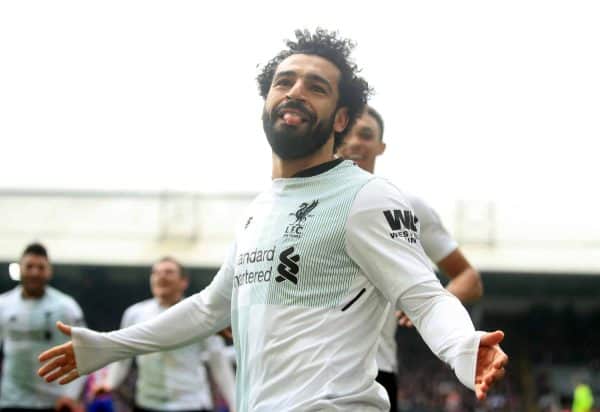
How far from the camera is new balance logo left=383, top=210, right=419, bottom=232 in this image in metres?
3.30

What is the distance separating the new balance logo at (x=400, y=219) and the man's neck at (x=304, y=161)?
0.45 meters

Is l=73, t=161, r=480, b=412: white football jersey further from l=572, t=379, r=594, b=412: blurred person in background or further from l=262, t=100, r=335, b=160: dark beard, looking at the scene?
l=572, t=379, r=594, b=412: blurred person in background

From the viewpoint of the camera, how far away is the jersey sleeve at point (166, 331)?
383 cm

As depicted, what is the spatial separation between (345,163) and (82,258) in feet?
86.3

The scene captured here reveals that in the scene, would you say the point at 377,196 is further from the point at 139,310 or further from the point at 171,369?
the point at 139,310

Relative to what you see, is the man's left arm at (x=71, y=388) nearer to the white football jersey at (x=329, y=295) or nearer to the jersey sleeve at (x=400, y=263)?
the white football jersey at (x=329, y=295)

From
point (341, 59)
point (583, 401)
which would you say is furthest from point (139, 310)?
point (583, 401)

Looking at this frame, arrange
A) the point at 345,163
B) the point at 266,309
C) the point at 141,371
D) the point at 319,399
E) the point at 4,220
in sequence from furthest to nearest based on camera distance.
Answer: the point at 4,220 < the point at 141,371 < the point at 345,163 < the point at 266,309 < the point at 319,399

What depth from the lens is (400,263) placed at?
3225mm

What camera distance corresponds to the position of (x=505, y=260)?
28.4 m

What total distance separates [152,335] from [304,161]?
2.98ft

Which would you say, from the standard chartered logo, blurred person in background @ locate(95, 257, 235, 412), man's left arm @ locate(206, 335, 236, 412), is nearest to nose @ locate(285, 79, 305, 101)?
the standard chartered logo

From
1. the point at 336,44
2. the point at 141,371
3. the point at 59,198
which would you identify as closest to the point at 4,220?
the point at 59,198

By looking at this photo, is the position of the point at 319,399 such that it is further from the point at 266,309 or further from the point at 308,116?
the point at 308,116
